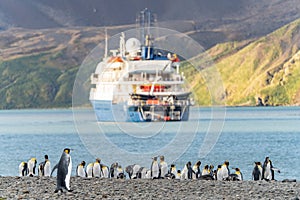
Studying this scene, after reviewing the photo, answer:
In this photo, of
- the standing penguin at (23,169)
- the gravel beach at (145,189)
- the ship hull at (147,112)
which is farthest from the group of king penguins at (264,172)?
the ship hull at (147,112)

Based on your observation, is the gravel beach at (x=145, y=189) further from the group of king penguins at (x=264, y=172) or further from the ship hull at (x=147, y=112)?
the ship hull at (x=147, y=112)

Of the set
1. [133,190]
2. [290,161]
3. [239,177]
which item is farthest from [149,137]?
[133,190]

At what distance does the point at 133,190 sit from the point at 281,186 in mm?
3568

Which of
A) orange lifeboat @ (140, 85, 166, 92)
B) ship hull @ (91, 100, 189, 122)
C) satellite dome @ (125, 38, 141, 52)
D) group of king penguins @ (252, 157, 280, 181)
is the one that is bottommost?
group of king penguins @ (252, 157, 280, 181)

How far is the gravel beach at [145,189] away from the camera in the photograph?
15191 mm

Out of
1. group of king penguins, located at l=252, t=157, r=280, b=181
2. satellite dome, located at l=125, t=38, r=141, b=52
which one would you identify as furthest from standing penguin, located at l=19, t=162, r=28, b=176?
satellite dome, located at l=125, t=38, r=141, b=52

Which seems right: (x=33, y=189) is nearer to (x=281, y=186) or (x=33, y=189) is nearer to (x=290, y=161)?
(x=281, y=186)

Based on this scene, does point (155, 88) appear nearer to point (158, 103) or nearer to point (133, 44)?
point (158, 103)

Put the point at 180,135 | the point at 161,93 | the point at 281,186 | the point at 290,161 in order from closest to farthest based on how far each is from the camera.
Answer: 1. the point at 281,186
2. the point at 290,161
3. the point at 180,135
4. the point at 161,93

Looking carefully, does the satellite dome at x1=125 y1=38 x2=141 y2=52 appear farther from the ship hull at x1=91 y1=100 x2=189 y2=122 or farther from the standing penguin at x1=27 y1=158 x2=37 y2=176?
the standing penguin at x1=27 y1=158 x2=37 y2=176

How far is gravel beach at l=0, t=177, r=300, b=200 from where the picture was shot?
15191mm

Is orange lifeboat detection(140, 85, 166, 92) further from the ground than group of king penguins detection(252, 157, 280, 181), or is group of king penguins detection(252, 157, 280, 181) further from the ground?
orange lifeboat detection(140, 85, 166, 92)

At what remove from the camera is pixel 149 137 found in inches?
2324

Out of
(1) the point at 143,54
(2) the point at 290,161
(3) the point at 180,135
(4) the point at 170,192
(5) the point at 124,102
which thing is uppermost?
(1) the point at 143,54
